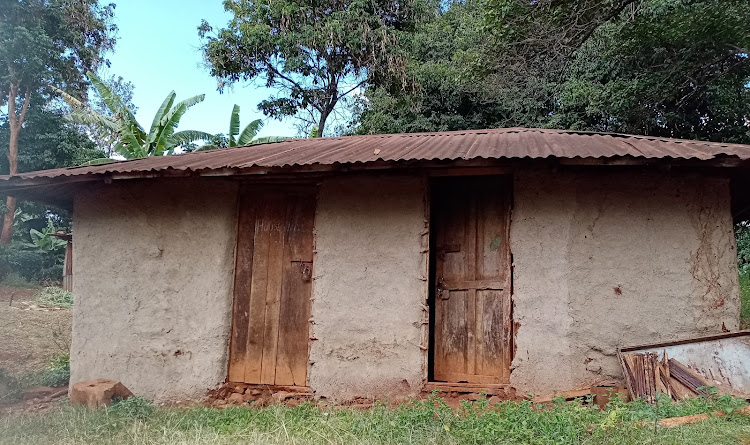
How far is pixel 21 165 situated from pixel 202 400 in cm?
1735

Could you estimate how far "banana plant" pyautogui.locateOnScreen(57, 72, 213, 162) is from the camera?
13.4 m

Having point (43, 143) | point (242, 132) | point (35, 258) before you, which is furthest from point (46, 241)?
point (242, 132)

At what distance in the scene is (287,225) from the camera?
18.8 feet

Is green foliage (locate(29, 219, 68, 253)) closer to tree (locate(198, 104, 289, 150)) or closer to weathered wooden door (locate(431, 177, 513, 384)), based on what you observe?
tree (locate(198, 104, 289, 150))

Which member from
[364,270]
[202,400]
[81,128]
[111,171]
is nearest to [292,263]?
[364,270]

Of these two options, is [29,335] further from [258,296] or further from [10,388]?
[258,296]

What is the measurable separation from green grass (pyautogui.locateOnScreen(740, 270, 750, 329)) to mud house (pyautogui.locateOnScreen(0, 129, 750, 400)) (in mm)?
3277

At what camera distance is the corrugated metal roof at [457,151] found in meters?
4.59

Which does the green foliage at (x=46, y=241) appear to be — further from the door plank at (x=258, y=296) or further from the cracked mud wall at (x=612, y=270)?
the cracked mud wall at (x=612, y=270)

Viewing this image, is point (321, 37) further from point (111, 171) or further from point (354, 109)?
point (111, 171)

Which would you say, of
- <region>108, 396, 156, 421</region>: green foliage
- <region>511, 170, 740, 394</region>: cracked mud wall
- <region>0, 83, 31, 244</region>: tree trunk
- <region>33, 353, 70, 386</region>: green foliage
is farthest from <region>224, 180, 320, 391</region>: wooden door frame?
<region>0, 83, 31, 244</region>: tree trunk

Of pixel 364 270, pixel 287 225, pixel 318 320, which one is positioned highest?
pixel 287 225

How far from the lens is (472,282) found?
5527 mm

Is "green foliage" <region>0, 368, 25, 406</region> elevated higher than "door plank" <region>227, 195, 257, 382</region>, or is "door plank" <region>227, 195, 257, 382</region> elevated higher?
"door plank" <region>227, 195, 257, 382</region>
